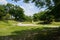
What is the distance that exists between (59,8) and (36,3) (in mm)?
2773

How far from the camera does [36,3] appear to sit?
2366cm

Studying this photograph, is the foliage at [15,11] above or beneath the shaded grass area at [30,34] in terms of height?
above

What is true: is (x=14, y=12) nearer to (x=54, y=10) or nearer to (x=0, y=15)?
(x=0, y=15)

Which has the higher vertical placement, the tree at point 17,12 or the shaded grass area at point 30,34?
the tree at point 17,12

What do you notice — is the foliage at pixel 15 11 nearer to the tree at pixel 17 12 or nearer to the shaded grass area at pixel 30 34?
the tree at pixel 17 12

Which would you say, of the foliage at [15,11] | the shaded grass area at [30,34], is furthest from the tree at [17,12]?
the shaded grass area at [30,34]

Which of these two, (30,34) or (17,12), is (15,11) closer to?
(17,12)

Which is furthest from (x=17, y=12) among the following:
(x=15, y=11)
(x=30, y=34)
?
(x=30, y=34)

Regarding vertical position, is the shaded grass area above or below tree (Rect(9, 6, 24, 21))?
below

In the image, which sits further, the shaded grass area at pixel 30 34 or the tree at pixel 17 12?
the tree at pixel 17 12

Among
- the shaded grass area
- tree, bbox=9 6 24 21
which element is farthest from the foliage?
the shaded grass area

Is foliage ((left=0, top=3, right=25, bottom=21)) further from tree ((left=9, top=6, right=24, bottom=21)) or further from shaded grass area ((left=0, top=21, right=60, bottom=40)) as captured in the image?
shaded grass area ((left=0, top=21, right=60, bottom=40))

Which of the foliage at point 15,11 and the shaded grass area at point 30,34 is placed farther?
the foliage at point 15,11

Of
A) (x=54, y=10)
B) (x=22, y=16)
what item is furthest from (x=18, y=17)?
(x=54, y=10)
